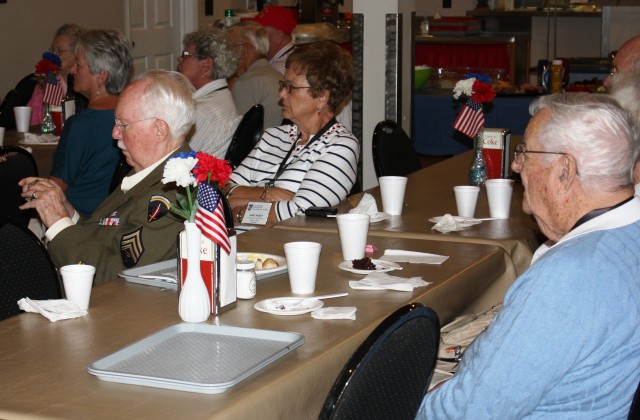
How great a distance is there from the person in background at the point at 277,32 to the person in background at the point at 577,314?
523cm

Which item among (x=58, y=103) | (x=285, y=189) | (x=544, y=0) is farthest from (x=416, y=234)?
(x=544, y=0)

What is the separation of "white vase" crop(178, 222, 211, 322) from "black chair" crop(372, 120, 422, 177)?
2.41 m

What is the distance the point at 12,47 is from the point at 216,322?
5999mm

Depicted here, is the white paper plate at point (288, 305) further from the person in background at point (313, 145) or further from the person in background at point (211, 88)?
the person in background at point (211, 88)

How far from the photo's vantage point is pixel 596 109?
194 cm

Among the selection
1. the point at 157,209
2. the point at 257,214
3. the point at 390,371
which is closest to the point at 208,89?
the point at 257,214

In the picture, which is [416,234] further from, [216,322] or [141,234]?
[216,322]

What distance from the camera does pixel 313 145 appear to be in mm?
3898

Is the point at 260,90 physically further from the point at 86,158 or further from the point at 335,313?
the point at 335,313

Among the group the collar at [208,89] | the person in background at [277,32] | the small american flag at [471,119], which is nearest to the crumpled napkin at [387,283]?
the small american flag at [471,119]

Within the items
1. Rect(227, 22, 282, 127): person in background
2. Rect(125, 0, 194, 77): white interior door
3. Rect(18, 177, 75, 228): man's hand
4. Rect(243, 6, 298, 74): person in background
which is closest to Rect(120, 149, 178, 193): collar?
Rect(18, 177, 75, 228): man's hand

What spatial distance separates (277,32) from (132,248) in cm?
464

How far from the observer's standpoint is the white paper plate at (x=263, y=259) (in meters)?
2.57

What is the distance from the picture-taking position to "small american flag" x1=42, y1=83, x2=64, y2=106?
5.83 meters
